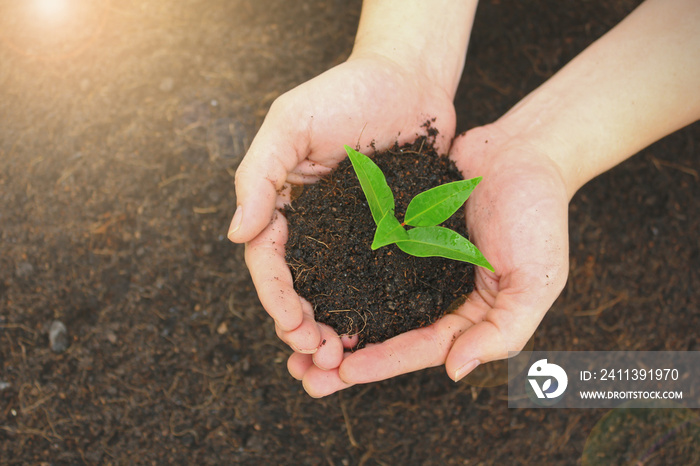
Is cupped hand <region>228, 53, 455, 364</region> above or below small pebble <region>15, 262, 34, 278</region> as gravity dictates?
above

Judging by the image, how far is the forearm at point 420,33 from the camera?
2.26m

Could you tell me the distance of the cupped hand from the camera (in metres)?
1.80

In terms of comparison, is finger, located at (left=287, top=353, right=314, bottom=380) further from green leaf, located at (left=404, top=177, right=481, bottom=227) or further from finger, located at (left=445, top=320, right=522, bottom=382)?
green leaf, located at (left=404, top=177, right=481, bottom=227)

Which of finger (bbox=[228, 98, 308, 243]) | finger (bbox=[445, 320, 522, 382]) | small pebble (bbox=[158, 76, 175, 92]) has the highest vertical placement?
finger (bbox=[228, 98, 308, 243])

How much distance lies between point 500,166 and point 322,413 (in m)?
1.43

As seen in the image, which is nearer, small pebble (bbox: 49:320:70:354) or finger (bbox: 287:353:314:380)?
finger (bbox: 287:353:314:380)

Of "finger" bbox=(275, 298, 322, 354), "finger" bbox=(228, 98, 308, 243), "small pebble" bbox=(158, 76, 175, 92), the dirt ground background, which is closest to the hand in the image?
"finger" bbox=(275, 298, 322, 354)

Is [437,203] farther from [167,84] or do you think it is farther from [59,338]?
[59,338]

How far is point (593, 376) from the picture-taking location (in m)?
2.73

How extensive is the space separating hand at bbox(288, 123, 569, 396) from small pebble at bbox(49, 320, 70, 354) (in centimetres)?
131

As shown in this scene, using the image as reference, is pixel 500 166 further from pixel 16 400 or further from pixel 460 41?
pixel 16 400

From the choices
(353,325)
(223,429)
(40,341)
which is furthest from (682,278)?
(40,341)

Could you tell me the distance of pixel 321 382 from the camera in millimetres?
1870

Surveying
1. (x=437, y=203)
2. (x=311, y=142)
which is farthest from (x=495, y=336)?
(x=311, y=142)
